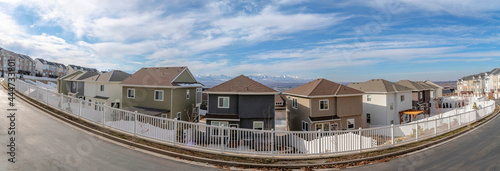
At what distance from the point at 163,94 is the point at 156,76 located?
11.1 feet

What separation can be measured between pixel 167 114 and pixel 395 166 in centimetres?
1857

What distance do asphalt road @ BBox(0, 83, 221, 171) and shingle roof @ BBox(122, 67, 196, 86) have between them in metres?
12.7

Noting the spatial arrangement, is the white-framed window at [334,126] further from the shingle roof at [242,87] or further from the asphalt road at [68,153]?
the asphalt road at [68,153]

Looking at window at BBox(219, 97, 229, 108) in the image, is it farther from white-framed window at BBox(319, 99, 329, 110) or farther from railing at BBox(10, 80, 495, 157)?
railing at BBox(10, 80, 495, 157)

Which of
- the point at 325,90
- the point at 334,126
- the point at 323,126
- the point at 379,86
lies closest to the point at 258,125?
the point at 323,126

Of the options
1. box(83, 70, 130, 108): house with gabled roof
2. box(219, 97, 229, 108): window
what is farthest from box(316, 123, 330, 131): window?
box(83, 70, 130, 108): house with gabled roof

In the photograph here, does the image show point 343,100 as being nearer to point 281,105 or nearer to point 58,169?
point 281,105

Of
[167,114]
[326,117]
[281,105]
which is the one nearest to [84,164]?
[167,114]

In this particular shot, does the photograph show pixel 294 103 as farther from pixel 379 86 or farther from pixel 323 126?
pixel 379 86

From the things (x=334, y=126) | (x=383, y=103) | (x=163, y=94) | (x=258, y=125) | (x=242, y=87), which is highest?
(x=242, y=87)

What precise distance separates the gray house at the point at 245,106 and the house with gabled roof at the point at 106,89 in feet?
51.3

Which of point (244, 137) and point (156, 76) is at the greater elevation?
point (156, 76)

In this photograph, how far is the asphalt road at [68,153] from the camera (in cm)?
565

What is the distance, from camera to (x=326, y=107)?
2050cm
